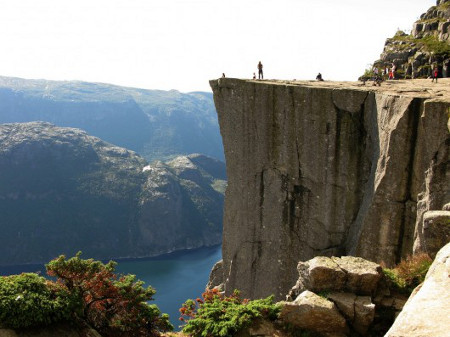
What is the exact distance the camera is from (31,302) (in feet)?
48.7

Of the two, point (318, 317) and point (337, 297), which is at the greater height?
point (337, 297)

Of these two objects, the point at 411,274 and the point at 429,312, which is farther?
the point at 411,274

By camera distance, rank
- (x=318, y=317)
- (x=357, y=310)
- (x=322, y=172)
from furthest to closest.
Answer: (x=322, y=172), (x=357, y=310), (x=318, y=317)

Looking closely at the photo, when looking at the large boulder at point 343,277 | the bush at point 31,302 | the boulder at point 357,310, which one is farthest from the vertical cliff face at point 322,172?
the bush at point 31,302

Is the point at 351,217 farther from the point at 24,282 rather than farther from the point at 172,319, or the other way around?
the point at 172,319

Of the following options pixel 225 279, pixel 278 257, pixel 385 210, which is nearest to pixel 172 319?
pixel 225 279

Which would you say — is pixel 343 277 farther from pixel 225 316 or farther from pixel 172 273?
pixel 172 273

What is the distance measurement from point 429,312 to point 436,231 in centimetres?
662

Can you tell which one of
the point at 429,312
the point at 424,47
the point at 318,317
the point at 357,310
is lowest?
the point at 318,317

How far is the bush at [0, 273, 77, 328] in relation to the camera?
47.3 ft

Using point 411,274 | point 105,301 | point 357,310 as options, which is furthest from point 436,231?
point 105,301

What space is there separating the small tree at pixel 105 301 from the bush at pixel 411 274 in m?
9.09

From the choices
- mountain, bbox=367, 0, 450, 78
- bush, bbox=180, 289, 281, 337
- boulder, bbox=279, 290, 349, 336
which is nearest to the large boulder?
boulder, bbox=279, 290, 349, 336

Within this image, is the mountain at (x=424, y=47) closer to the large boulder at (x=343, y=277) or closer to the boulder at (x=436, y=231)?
the boulder at (x=436, y=231)
